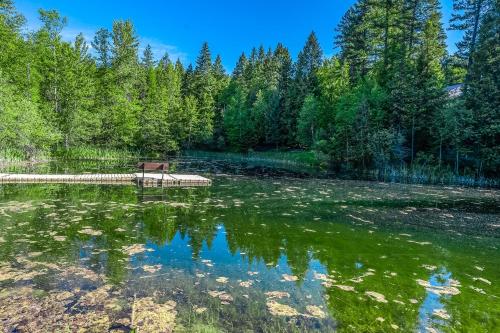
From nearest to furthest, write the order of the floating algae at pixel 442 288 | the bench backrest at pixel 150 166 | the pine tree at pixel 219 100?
the floating algae at pixel 442 288 < the bench backrest at pixel 150 166 < the pine tree at pixel 219 100

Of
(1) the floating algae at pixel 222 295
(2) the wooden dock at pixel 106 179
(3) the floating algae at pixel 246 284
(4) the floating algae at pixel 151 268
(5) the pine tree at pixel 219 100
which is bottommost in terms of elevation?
(3) the floating algae at pixel 246 284

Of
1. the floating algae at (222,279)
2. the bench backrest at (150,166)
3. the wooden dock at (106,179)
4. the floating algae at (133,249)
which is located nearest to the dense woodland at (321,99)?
the wooden dock at (106,179)

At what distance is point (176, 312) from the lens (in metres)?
5.78

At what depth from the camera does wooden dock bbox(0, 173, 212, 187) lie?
20.5 meters

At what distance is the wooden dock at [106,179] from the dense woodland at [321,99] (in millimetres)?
10550

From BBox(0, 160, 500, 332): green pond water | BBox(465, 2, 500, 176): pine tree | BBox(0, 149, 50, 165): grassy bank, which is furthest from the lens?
BBox(465, 2, 500, 176): pine tree

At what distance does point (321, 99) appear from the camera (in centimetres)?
5197

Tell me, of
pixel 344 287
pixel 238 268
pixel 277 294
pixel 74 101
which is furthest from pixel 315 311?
pixel 74 101

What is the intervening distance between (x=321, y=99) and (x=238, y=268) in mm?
46996

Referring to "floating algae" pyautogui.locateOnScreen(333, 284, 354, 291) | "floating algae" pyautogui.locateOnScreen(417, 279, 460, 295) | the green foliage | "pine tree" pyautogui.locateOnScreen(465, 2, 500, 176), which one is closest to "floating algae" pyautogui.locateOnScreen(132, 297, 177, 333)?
"floating algae" pyautogui.locateOnScreen(333, 284, 354, 291)

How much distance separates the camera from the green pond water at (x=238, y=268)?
5.70 m

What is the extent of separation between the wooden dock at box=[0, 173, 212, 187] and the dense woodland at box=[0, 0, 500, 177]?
10550 mm

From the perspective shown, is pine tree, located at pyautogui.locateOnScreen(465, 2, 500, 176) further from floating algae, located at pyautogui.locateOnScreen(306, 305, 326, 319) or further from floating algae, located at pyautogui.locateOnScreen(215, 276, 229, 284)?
floating algae, located at pyautogui.locateOnScreen(215, 276, 229, 284)

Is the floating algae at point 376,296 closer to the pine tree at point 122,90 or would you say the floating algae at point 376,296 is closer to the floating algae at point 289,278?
the floating algae at point 289,278
